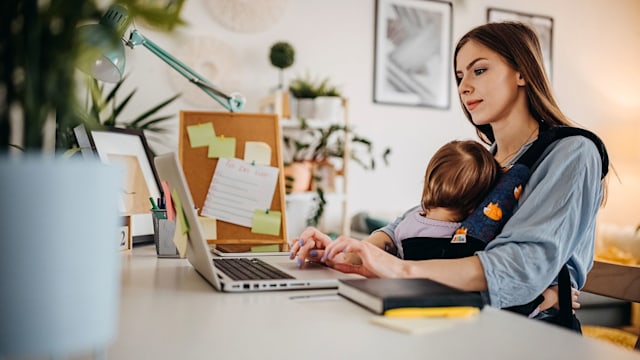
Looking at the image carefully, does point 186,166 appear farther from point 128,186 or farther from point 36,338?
point 36,338

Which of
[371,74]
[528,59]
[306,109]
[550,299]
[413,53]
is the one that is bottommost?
[550,299]

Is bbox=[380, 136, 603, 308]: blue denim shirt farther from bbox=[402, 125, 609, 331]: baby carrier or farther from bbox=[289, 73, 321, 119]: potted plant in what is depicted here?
bbox=[289, 73, 321, 119]: potted plant

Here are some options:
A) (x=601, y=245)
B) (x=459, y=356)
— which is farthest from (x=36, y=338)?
(x=601, y=245)

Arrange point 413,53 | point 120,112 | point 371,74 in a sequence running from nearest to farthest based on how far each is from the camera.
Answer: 1. point 120,112
2. point 371,74
3. point 413,53

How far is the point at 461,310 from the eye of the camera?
82cm

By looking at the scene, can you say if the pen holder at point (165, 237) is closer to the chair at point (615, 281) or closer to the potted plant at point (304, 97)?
the chair at point (615, 281)

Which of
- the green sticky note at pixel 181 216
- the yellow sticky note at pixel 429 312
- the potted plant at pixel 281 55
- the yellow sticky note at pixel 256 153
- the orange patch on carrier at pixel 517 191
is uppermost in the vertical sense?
the potted plant at pixel 281 55

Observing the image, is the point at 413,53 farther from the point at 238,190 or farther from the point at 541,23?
the point at 238,190

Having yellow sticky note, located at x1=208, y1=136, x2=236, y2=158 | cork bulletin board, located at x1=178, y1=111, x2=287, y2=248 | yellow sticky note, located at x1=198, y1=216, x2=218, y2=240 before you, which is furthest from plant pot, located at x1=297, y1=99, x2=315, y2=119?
yellow sticky note, located at x1=198, y1=216, x2=218, y2=240

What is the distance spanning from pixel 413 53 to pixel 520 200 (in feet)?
10.4

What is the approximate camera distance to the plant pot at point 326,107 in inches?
137

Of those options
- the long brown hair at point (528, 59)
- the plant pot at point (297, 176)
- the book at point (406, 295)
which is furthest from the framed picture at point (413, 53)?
the book at point (406, 295)

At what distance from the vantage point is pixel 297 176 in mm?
3467

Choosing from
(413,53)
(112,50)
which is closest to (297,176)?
(413,53)
